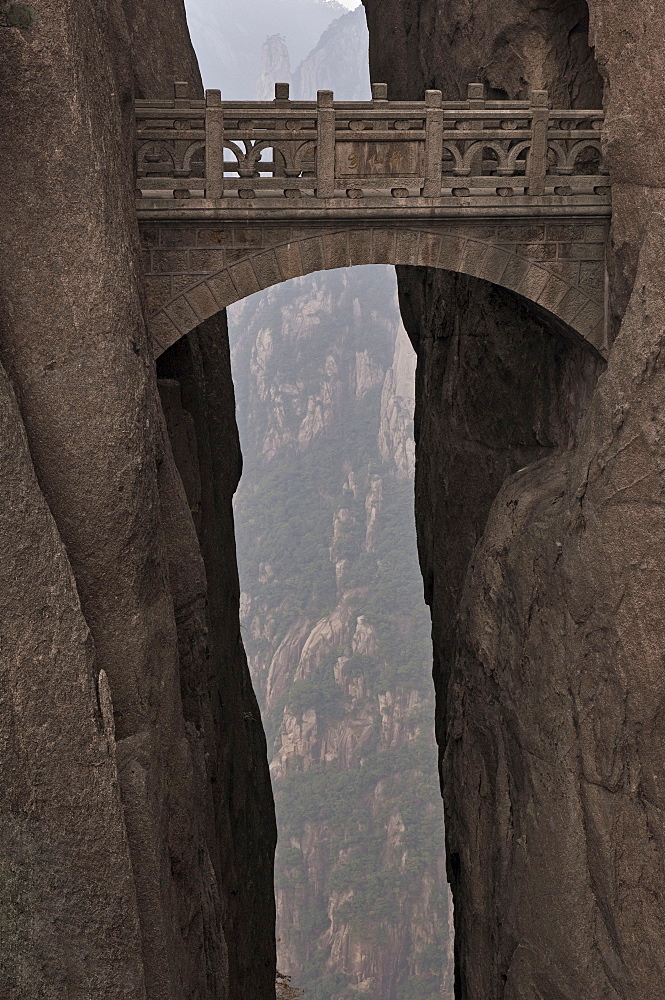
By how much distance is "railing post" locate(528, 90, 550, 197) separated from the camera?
40.3ft

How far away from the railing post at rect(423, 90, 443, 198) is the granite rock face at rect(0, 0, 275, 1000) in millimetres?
3432

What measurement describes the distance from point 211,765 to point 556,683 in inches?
198

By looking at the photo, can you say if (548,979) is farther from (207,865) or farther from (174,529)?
(174,529)

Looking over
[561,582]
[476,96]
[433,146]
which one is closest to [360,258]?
[433,146]

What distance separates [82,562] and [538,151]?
23.6 feet

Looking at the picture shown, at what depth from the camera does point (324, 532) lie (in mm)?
112562

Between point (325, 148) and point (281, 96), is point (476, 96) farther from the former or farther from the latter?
point (325, 148)

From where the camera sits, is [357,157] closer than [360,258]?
Yes

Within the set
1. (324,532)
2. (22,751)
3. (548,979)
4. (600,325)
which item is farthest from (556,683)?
(324,532)

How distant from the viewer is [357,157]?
12117mm

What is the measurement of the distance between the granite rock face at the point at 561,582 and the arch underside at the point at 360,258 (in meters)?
0.50

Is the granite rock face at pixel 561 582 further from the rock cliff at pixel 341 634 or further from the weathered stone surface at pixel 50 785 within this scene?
the rock cliff at pixel 341 634

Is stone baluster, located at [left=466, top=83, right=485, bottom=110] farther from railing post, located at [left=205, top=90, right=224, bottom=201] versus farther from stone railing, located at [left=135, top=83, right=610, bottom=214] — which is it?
railing post, located at [left=205, top=90, right=224, bottom=201]

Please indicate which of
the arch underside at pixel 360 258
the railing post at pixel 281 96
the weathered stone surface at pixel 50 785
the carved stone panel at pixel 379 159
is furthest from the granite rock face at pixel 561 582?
the weathered stone surface at pixel 50 785
